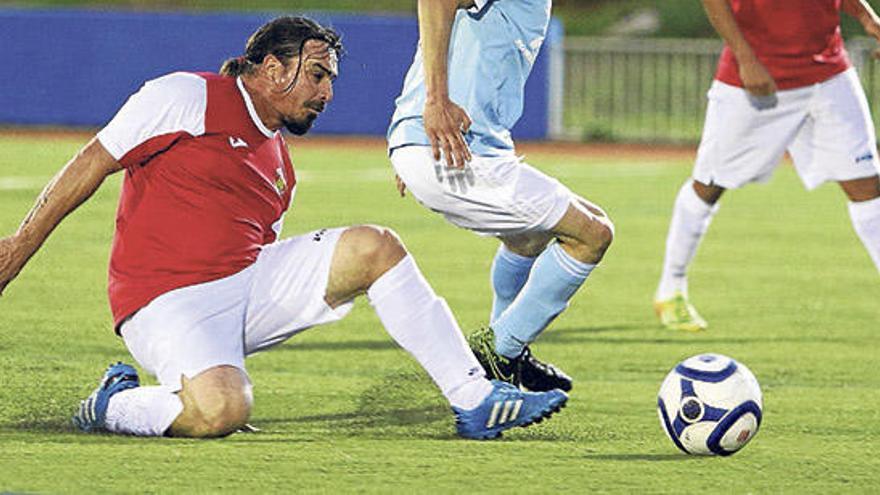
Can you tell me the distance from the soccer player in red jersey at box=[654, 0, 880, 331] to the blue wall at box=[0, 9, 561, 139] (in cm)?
1599

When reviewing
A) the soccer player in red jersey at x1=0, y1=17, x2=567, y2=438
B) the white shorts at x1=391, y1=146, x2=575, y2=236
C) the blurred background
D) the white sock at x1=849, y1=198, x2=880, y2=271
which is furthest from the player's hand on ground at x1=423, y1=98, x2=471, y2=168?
the blurred background

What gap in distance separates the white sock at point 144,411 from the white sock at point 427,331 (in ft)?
2.37

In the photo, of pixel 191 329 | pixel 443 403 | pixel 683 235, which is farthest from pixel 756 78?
pixel 191 329

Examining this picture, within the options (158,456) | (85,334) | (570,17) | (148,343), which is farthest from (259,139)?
(570,17)

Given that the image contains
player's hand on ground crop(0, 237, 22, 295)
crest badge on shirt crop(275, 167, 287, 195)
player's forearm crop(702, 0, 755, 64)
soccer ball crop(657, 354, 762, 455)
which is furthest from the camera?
player's forearm crop(702, 0, 755, 64)

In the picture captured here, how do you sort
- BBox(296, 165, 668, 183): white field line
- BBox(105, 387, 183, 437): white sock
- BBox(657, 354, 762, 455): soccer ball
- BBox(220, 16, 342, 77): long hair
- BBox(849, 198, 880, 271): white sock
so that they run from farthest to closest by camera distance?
BBox(296, 165, 668, 183): white field line < BBox(849, 198, 880, 271): white sock < BBox(220, 16, 342, 77): long hair < BBox(105, 387, 183, 437): white sock < BBox(657, 354, 762, 455): soccer ball

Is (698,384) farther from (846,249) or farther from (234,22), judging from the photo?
(234,22)

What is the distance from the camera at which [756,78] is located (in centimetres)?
927

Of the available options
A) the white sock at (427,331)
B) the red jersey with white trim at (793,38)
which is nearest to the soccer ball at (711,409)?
the white sock at (427,331)

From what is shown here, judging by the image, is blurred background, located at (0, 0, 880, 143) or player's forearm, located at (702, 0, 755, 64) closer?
player's forearm, located at (702, 0, 755, 64)

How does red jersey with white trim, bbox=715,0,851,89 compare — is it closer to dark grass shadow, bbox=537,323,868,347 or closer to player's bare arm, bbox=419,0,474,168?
dark grass shadow, bbox=537,323,868,347

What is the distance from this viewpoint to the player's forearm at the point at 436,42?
694 cm

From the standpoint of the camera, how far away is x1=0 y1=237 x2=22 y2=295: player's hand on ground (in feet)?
20.9

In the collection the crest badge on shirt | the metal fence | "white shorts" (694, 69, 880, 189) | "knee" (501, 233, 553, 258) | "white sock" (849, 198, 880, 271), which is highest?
the crest badge on shirt
